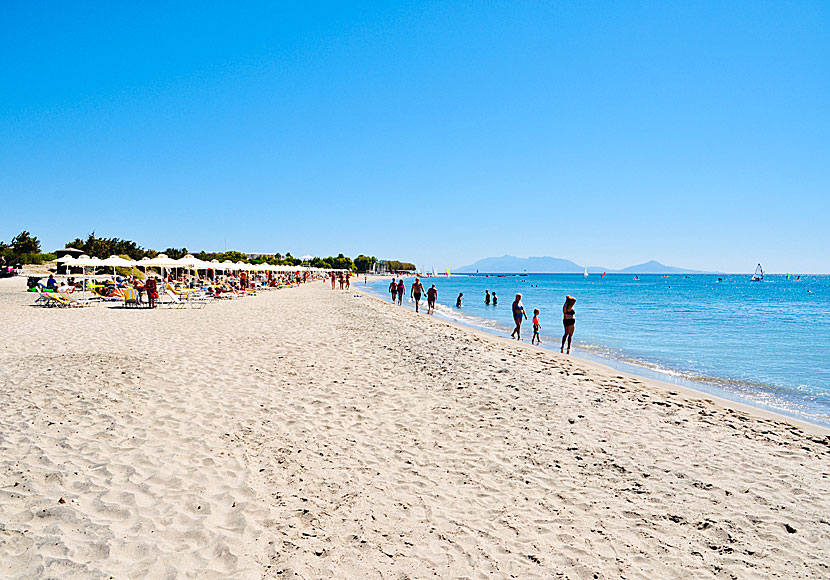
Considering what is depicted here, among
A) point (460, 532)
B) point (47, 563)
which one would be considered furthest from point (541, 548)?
point (47, 563)

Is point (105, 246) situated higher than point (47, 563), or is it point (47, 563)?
point (105, 246)

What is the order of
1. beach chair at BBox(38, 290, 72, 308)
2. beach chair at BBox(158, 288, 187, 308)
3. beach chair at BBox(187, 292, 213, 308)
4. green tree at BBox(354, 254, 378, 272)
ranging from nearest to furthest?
1. beach chair at BBox(38, 290, 72, 308)
2. beach chair at BBox(158, 288, 187, 308)
3. beach chair at BBox(187, 292, 213, 308)
4. green tree at BBox(354, 254, 378, 272)

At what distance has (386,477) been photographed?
388cm

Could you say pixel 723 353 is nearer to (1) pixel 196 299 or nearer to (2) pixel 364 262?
(1) pixel 196 299

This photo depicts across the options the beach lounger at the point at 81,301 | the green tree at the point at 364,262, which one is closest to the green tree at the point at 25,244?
the beach lounger at the point at 81,301

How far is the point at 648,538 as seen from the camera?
3133 mm

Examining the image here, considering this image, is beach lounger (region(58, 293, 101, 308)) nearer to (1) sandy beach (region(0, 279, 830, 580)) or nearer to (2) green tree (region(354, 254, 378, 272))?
(1) sandy beach (region(0, 279, 830, 580))

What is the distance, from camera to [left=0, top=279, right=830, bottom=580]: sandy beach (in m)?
2.82

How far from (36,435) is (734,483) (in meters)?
6.12

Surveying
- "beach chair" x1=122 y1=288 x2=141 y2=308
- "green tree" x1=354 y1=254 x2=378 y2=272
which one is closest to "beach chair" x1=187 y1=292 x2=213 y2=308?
"beach chair" x1=122 y1=288 x2=141 y2=308

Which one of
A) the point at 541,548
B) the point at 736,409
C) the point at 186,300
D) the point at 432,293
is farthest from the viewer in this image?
the point at 432,293

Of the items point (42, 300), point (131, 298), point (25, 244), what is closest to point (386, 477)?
point (131, 298)

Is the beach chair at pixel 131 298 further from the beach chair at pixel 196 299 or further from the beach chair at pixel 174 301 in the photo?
the beach chair at pixel 196 299

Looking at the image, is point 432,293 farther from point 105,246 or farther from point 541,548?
point 105,246
